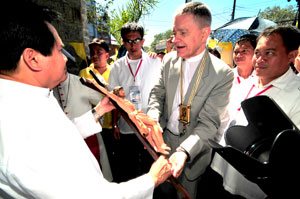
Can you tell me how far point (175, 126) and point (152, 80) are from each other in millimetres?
1308

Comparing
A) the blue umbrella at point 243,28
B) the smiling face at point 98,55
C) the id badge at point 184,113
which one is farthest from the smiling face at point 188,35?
the blue umbrella at point 243,28

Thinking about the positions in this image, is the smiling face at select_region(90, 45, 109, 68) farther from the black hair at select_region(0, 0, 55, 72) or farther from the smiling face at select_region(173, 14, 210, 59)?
the black hair at select_region(0, 0, 55, 72)

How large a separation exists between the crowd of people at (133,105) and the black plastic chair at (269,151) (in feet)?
0.77

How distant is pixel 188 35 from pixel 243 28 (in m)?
5.15

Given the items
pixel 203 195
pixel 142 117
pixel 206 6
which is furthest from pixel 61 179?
pixel 203 195

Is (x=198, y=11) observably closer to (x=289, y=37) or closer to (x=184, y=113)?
(x=289, y=37)

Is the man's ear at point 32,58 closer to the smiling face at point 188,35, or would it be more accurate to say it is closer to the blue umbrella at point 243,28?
the smiling face at point 188,35

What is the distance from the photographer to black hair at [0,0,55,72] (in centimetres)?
84

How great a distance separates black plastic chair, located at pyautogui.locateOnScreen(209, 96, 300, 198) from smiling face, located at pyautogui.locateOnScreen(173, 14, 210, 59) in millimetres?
889

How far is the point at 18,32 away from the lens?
86cm

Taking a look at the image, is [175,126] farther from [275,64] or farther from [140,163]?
[140,163]

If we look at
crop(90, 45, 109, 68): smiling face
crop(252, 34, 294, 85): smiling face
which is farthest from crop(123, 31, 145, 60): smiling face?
crop(252, 34, 294, 85): smiling face

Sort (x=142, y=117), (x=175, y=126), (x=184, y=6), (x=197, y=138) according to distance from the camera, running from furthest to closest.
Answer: (x=175, y=126), (x=184, y=6), (x=197, y=138), (x=142, y=117)

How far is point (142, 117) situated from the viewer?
1401 millimetres
